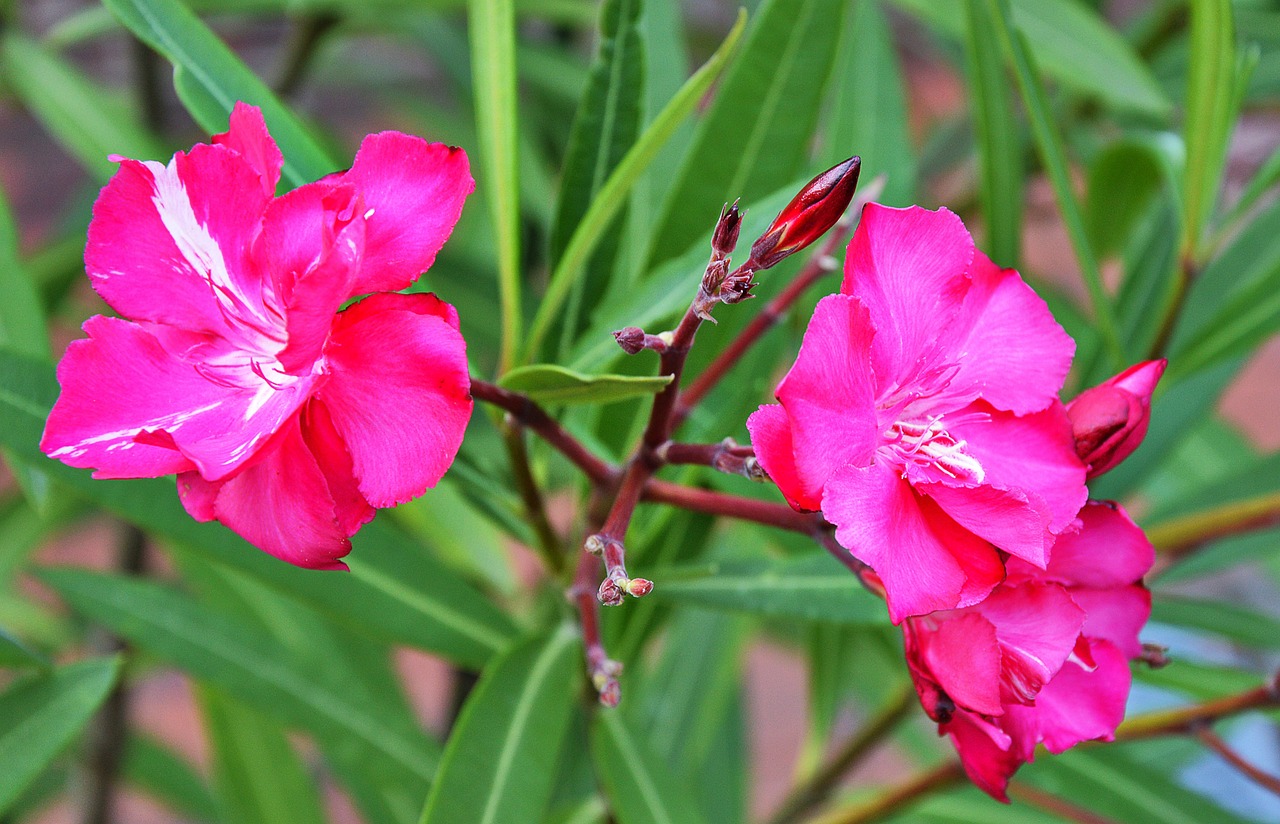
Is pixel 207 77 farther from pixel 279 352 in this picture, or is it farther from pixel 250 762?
pixel 250 762

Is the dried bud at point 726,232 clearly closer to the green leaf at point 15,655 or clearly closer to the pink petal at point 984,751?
the pink petal at point 984,751

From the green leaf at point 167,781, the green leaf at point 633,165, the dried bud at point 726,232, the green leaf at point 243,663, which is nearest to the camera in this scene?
the dried bud at point 726,232

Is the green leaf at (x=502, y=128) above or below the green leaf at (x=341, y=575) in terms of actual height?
above

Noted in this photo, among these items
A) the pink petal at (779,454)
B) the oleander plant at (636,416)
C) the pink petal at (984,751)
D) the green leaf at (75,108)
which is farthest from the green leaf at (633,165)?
the green leaf at (75,108)

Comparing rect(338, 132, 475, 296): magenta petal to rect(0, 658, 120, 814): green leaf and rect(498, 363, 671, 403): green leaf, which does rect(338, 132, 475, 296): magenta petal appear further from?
rect(0, 658, 120, 814): green leaf

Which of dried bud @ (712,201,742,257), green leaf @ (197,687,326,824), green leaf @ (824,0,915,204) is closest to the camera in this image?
dried bud @ (712,201,742,257)

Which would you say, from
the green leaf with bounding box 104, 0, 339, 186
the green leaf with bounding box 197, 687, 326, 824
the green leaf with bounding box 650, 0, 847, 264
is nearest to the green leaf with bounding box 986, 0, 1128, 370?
the green leaf with bounding box 650, 0, 847, 264
